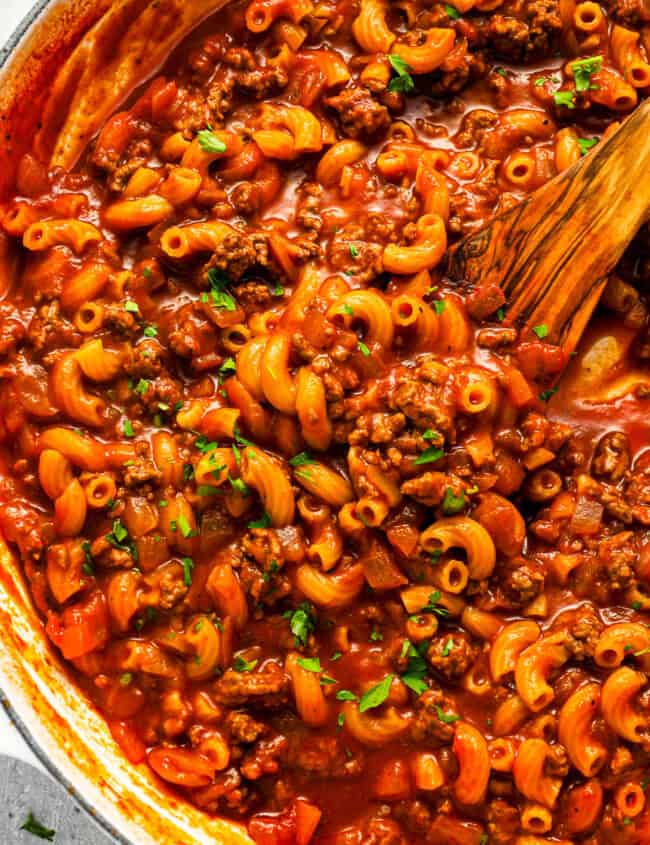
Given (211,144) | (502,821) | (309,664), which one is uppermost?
(211,144)

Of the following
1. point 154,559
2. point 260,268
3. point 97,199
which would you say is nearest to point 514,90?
point 260,268

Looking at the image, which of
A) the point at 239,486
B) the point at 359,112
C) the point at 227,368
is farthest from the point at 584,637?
the point at 359,112

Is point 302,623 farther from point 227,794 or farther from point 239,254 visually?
point 239,254

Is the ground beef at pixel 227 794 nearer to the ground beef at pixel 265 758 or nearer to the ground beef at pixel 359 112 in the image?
the ground beef at pixel 265 758

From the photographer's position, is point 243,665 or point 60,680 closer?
point 243,665

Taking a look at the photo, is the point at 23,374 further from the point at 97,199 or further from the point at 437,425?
the point at 437,425

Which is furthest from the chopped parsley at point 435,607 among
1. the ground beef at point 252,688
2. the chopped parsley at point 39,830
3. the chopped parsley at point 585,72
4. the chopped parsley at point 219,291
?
the chopped parsley at point 585,72
